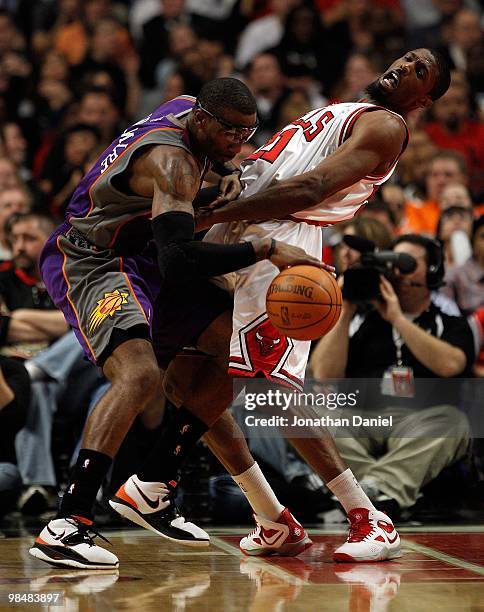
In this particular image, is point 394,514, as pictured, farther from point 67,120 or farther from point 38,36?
point 38,36

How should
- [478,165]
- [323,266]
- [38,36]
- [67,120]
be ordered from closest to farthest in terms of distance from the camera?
[323,266], [478,165], [67,120], [38,36]

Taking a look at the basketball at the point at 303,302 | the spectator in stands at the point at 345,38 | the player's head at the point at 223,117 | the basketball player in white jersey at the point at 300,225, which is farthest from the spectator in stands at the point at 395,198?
the basketball at the point at 303,302

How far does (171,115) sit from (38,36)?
27.3 feet

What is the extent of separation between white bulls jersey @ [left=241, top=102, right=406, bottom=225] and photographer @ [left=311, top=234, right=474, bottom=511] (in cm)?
134

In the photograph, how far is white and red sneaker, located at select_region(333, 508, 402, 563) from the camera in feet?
15.4

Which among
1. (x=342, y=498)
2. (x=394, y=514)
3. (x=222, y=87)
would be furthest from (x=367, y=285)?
(x=222, y=87)

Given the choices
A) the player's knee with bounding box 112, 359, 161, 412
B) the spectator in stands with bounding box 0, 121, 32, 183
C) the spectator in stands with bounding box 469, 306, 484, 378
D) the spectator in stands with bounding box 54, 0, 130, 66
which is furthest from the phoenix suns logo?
the spectator in stands with bounding box 54, 0, 130, 66

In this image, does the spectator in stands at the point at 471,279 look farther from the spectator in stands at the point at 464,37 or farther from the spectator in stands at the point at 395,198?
the spectator in stands at the point at 464,37

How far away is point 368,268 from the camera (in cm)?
615

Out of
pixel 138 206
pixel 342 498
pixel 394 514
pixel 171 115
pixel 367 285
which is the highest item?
pixel 171 115

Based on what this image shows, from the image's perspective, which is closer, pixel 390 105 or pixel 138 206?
pixel 138 206

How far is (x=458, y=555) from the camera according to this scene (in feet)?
15.9

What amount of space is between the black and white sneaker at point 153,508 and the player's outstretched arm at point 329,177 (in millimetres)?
1136

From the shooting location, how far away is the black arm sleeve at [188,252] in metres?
4.25
